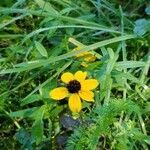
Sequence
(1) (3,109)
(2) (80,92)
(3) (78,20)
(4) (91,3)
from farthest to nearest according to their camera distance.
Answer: (4) (91,3)
(3) (78,20)
(1) (3,109)
(2) (80,92)

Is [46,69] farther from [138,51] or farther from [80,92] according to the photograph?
[138,51]

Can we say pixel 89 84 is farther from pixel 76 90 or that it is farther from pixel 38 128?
pixel 38 128

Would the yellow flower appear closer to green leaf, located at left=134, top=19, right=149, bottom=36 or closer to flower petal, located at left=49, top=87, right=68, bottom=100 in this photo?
flower petal, located at left=49, top=87, right=68, bottom=100

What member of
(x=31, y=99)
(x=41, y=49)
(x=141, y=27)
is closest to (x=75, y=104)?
(x=31, y=99)

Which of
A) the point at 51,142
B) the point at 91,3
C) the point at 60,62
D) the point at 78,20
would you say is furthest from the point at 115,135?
the point at 91,3

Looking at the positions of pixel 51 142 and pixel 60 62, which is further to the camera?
pixel 60 62
